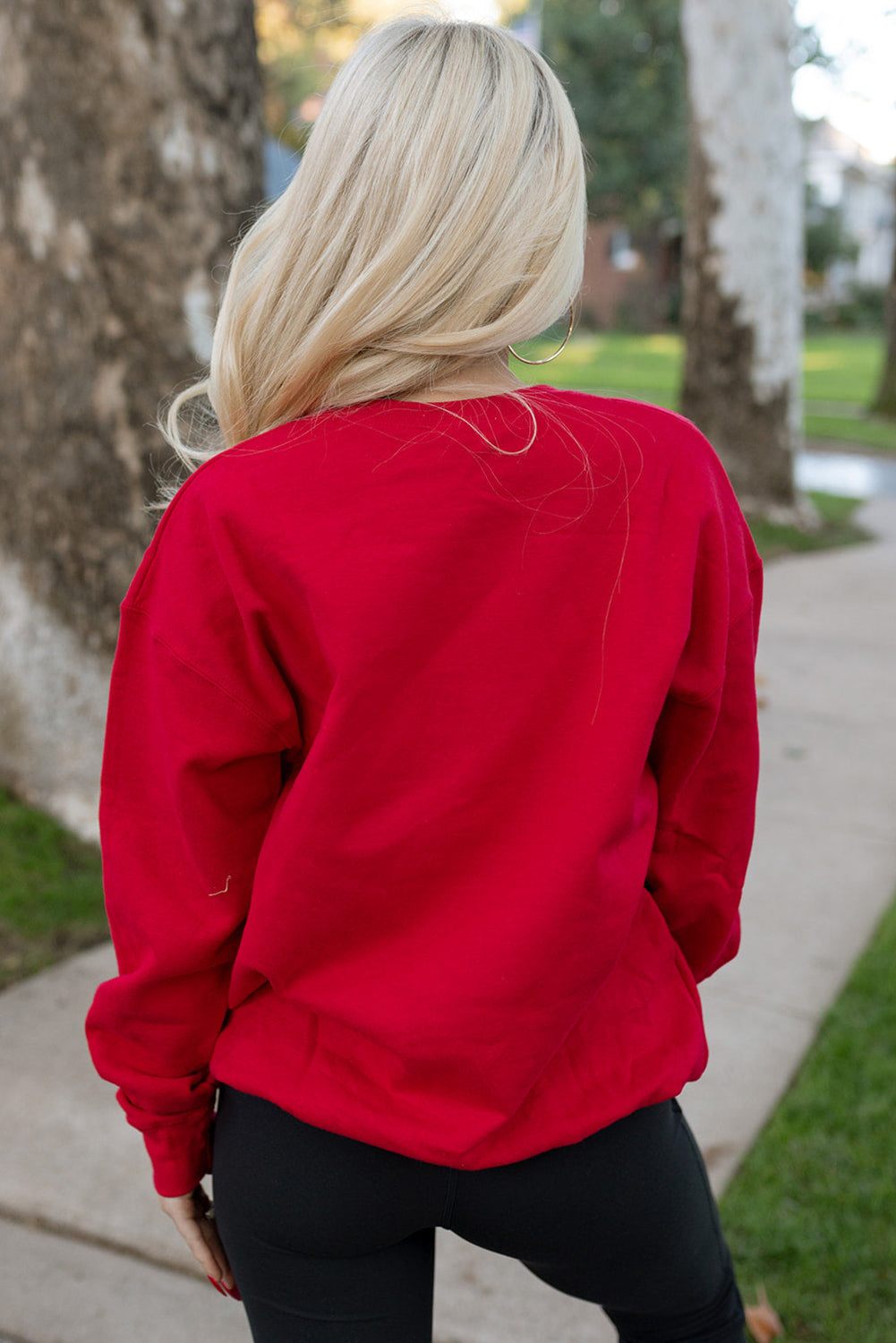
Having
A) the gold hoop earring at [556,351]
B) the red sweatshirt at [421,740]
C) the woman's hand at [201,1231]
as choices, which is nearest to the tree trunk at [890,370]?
the gold hoop earring at [556,351]

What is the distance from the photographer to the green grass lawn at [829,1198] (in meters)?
2.49

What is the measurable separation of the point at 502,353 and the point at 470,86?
0.88 feet

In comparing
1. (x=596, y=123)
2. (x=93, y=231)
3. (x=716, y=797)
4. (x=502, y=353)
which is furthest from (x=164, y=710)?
(x=596, y=123)

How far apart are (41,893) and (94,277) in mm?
1877

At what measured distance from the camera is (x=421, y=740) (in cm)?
127

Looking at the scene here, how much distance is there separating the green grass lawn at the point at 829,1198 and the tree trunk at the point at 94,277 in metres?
2.41

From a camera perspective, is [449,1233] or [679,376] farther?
[679,376]

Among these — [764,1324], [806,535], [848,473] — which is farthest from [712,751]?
[848,473]

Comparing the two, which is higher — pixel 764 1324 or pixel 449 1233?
pixel 764 1324

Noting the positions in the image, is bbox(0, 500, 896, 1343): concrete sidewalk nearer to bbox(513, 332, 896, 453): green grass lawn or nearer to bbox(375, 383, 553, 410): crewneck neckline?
bbox(375, 383, 553, 410): crewneck neckline

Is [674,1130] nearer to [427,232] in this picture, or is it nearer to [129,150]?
[427,232]

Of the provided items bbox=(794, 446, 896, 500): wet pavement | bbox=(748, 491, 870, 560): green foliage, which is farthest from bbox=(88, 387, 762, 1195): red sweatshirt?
bbox=(794, 446, 896, 500): wet pavement

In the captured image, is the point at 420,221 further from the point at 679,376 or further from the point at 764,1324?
the point at 679,376

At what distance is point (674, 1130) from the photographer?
4.81 ft
